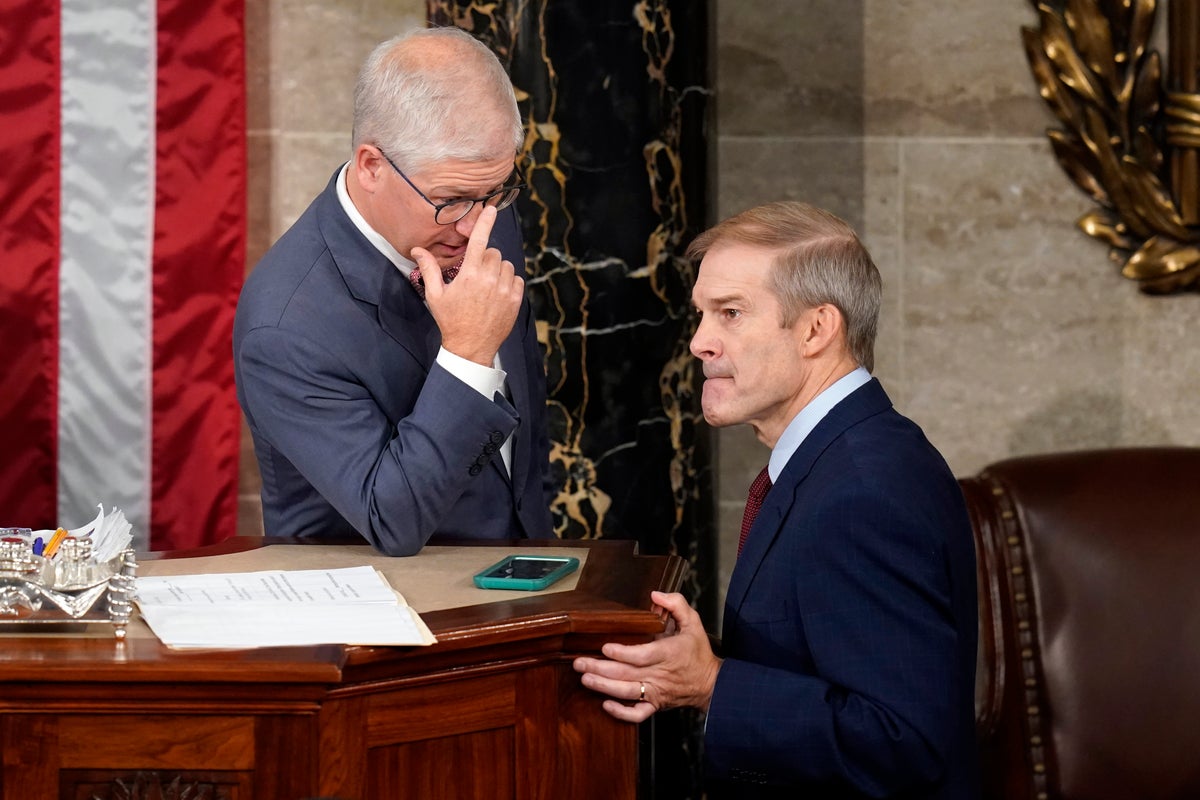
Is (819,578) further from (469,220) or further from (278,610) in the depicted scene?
(469,220)

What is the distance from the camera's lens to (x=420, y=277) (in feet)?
8.93

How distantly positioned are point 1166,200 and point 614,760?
282cm

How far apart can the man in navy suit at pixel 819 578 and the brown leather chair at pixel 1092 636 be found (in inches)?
47.1

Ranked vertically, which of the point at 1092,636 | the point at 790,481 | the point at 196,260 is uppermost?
the point at 196,260

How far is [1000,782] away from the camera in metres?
3.40

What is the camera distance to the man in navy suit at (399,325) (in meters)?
Answer: 2.43

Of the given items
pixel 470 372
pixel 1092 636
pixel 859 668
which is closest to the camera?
pixel 859 668

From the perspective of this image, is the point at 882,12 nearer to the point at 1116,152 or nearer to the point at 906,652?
the point at 1116,152

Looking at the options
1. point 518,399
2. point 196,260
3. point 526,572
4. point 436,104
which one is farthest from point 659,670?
point 196,260

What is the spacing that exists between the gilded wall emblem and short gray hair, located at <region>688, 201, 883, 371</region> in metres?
2.06

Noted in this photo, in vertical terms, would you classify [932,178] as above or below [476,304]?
above

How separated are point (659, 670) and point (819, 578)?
274 mm

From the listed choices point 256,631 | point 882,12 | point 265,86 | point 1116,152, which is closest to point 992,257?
point 1116,152

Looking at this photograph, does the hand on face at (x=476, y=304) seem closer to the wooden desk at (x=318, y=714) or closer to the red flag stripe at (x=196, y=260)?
the wooden desk at (x=318, y=714)
